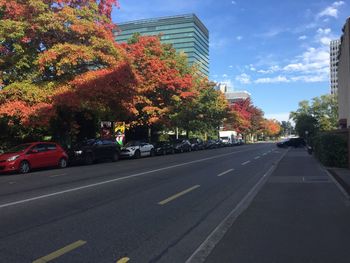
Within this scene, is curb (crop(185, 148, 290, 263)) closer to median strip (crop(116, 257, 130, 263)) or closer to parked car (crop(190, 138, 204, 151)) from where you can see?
median strip (crop(116, 257, 130, 263))

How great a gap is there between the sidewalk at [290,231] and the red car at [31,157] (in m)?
13.0

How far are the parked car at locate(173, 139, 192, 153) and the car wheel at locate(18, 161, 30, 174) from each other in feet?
80.6

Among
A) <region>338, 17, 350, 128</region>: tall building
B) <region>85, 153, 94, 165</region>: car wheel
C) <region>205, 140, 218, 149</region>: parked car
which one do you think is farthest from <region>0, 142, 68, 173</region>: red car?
<region>205, 140, 218, 149</region>: parked car

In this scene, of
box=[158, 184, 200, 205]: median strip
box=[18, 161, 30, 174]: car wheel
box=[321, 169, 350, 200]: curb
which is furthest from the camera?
box=[18, 161, 30, 174]: car wheel

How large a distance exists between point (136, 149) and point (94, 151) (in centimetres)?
731

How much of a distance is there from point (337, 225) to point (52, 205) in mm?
6250

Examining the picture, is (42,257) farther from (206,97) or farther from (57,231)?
(206,97)

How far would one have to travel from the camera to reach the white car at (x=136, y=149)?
3234 centimetres

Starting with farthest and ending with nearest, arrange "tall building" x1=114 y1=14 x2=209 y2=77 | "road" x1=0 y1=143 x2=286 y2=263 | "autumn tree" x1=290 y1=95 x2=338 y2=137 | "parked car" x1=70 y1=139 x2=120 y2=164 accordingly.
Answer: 1. "autumn tree" x1=290 y1=95 x2=338 y2=137
2. "tall building" x1=114 y1=14 x2=209 y2=77
3. "parked car" x1=70 y1=139 x2=120 y2=164
4. "road" x1=0 y1=143 x2=286 y2=263

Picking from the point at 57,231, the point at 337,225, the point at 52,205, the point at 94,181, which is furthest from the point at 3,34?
the point at 337,225

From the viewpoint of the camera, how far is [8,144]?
28641mm

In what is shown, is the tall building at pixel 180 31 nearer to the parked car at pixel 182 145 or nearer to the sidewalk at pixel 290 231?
the parked car at pixel 182 145

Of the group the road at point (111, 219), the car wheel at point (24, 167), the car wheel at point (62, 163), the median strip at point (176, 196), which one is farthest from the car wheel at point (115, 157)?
the median strip at point (176, 196)

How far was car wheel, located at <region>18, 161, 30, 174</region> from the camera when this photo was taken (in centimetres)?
2012
